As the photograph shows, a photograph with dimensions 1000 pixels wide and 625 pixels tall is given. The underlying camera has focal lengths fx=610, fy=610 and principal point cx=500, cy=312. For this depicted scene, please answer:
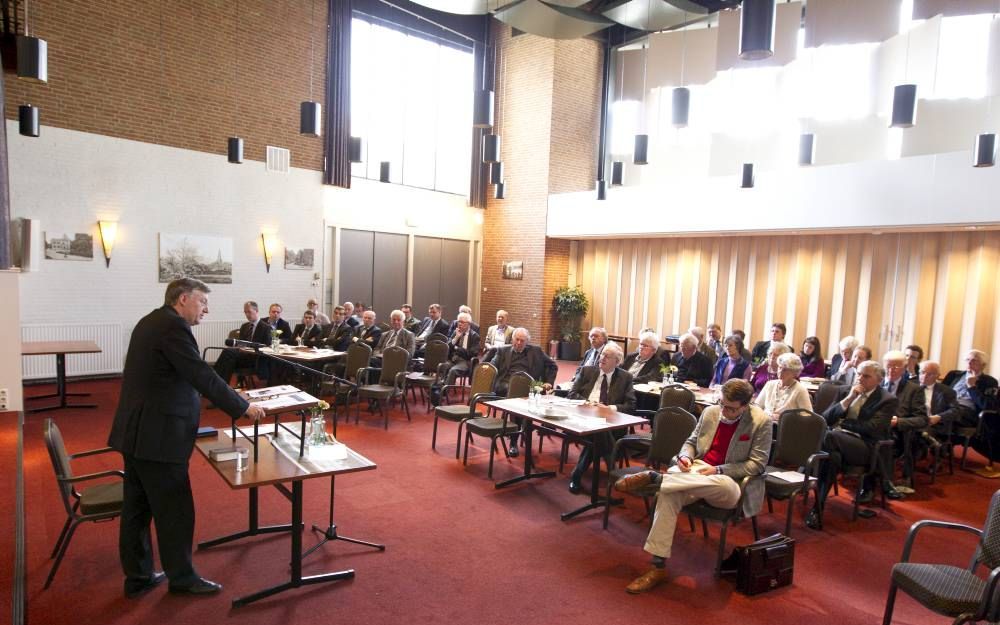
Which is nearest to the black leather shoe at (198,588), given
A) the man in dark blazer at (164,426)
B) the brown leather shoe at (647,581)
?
the man in dark blazer at (164,426)

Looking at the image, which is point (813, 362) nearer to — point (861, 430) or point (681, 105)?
point (861, 430)

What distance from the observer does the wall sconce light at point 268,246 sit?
11461mm

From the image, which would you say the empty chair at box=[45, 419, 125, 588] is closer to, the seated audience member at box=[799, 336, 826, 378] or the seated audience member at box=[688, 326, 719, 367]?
the seated audience member at box=[688, 326, 719, 367]

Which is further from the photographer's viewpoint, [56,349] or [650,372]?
[56,349]

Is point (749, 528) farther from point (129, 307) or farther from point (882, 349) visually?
point (129, 307)

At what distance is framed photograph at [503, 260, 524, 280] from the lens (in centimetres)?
1429

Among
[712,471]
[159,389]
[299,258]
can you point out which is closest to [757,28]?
[712,471]

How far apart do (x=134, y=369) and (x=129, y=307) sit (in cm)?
789

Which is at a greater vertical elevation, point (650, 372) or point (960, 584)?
point (650, 372)

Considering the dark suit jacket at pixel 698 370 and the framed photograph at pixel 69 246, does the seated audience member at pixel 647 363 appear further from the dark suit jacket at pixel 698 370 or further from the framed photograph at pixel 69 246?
the framed photograph at pixel 69 246

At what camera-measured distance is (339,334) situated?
384 inches

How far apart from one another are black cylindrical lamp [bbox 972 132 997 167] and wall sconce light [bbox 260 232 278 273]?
10991 mm

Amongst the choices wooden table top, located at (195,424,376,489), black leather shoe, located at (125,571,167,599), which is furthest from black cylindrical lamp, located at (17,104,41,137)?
black leather shoe, located at (125,571,167,599)

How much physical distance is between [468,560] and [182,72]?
9.85 m
